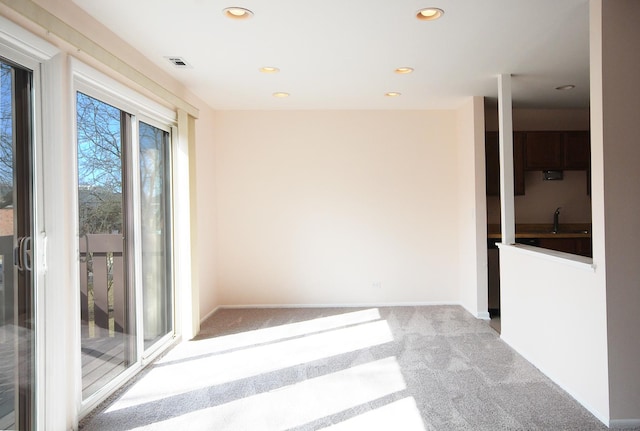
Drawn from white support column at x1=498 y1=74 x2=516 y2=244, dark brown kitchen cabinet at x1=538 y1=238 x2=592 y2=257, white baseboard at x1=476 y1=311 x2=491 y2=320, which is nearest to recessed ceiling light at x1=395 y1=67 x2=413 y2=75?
white support column at x1=498 y1=74 x2=516 y2=244

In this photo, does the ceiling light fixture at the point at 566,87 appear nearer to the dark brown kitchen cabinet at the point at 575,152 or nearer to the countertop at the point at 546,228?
the dark brown kitchen cabinet at the point at 575,152

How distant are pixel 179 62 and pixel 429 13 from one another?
2.07 metres

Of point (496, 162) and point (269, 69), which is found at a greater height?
point (269, 69)

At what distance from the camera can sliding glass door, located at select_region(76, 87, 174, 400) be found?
2744mm

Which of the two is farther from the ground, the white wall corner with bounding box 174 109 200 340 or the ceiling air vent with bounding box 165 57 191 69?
the ceiling air vent with bounding box 165 57 191 69

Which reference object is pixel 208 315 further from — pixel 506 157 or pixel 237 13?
pixel 506 157

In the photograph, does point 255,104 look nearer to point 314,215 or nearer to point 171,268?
point 314,215

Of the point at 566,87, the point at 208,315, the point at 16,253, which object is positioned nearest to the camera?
the point at 16,253

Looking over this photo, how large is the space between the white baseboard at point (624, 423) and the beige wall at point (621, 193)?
0.5 inches

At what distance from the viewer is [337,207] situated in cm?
537

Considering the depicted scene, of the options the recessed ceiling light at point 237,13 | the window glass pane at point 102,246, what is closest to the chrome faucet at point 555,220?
the recessed ceiling light at point 237,13

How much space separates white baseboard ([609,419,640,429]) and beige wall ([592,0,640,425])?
0.01m

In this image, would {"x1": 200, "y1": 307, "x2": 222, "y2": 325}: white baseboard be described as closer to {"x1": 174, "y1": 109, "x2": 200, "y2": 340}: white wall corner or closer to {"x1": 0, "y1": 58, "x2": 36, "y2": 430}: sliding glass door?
{"x1": 174, "y1": 109, "x2": 200, "y2": 340}: white wall corner

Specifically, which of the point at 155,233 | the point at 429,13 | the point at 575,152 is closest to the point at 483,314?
the point at 575,152
